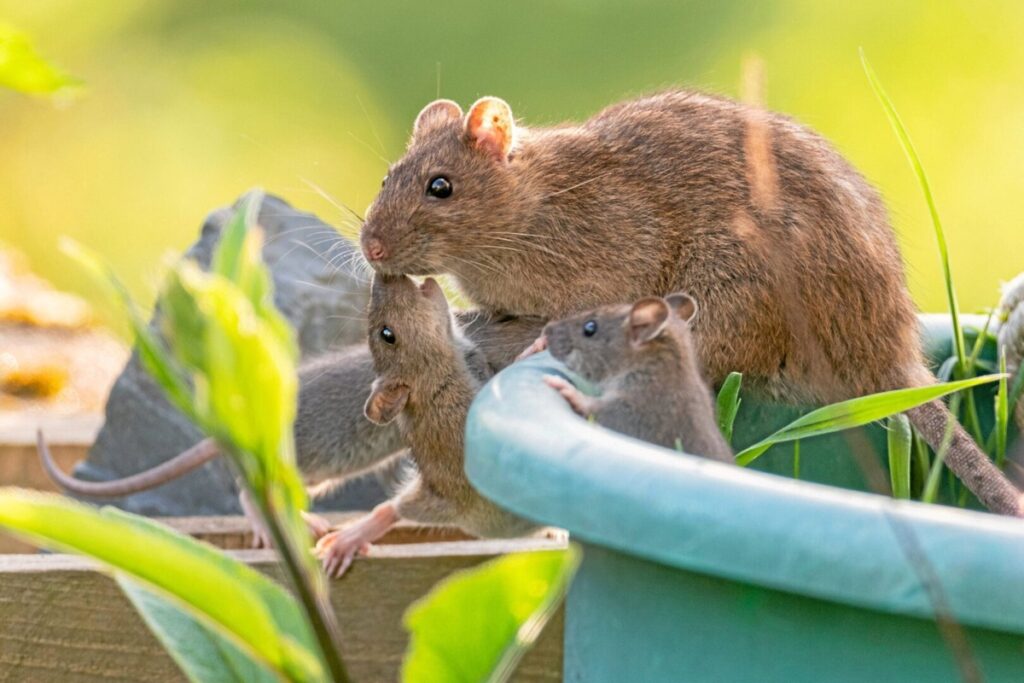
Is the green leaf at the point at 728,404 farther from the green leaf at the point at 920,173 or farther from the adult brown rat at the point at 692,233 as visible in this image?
the green leaf at the point at 920,173

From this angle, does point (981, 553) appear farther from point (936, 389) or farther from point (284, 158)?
point (284, 158)

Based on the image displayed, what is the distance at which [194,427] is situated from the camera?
12.0ft

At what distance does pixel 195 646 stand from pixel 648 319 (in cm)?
90

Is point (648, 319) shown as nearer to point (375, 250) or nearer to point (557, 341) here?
point (557, 341)

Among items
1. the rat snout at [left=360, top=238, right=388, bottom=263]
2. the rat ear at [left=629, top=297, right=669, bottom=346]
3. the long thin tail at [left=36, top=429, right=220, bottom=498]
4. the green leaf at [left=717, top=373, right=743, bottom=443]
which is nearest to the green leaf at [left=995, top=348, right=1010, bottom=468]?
the green leaf at [left=717, top=373, right=743, bottom=443]

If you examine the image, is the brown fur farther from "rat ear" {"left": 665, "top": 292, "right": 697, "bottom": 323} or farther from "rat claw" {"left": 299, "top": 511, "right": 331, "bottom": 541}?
"rat ear" {"left": 665, "top": 292, "right": 697, "bottom": 323}

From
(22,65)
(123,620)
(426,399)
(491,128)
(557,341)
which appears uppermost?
(22,65)

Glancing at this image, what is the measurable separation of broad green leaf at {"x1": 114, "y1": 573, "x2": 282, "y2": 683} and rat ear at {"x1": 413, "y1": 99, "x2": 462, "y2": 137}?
78.4 inches

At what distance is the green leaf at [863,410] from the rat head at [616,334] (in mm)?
219

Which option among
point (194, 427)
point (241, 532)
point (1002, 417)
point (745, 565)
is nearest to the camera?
point (745, 565)

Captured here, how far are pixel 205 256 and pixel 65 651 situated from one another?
170 centimetres

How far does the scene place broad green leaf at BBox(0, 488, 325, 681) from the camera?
0.89m

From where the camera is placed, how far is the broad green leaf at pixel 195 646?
1.13 m

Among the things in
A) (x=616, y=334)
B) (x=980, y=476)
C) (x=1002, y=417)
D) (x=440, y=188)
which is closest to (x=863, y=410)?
(x=616, y=334)
